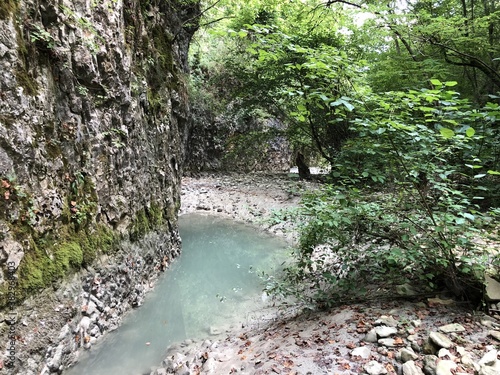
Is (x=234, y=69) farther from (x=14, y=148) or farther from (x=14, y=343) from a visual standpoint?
(x=14, y=343)

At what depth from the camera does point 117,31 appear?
17.0 ft

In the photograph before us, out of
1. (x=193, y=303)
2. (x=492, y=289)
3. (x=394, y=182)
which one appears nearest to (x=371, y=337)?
(x=492, y=289)

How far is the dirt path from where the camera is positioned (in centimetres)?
266

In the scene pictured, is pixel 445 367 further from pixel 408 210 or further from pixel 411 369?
pixel 408 210

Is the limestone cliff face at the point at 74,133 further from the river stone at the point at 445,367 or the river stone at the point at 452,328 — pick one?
the river stone at the point at 452,328

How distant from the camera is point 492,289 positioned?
3094mm

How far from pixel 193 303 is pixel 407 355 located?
419cm

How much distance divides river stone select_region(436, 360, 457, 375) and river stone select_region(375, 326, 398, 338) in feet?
1.75

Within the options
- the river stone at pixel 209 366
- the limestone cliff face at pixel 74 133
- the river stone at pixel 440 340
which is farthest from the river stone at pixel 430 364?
the limestone cliff face at pixel 74 133

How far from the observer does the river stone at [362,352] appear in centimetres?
291

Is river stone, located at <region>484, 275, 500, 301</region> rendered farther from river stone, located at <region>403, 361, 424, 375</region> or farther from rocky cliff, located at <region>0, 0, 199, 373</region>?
rocky cliff, located at <region>0, 0, 199, 373</region>

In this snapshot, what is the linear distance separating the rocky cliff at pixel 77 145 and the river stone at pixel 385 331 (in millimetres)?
3656

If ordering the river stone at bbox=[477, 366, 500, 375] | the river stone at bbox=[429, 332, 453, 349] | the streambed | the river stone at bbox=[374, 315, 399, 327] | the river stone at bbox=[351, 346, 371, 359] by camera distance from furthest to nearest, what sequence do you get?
the streambed
the river stone at bbox=[374, 315, 399, 327]
the river stone at bbox=[351, 346, 371, 359]
the river stone at bbox=[429, 332, 453, 349]
the river stone at bbox=[477, 366, 500, 375]

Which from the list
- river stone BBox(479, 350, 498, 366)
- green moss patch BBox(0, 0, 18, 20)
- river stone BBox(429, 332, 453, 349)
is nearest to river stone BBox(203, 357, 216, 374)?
river stone BBox(429, 332, 453, 349)
